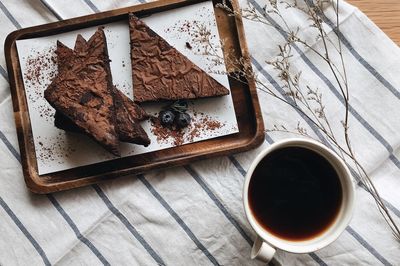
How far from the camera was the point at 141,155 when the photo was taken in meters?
1.46

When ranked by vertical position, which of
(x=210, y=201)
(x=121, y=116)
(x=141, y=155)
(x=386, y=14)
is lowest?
(x=210, y=201)

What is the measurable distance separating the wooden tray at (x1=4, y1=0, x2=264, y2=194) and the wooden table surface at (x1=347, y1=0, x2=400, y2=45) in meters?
0.35

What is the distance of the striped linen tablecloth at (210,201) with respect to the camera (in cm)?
146

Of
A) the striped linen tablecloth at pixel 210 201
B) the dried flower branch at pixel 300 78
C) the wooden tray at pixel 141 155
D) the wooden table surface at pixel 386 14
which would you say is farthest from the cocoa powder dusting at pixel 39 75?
the wooden table surface at pixel 386 14

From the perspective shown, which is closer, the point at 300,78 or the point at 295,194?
the point at 295,194

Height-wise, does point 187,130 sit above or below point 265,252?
above

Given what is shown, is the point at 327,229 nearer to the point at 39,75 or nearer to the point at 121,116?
the point at 121,116

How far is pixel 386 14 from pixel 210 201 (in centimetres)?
67

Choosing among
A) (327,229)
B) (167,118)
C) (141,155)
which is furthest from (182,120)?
(327,229)

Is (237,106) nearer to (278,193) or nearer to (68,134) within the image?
(278,193)

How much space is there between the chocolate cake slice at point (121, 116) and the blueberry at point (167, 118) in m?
0.04

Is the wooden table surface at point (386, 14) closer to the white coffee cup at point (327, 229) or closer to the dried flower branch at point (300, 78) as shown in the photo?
the dried flower branch at point (300, 78)

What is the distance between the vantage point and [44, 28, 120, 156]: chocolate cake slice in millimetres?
1381

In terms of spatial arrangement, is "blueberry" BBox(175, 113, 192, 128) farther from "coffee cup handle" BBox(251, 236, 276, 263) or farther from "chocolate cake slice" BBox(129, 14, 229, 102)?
"coffee cup handle" BBox(251, 236, 276, 263)
